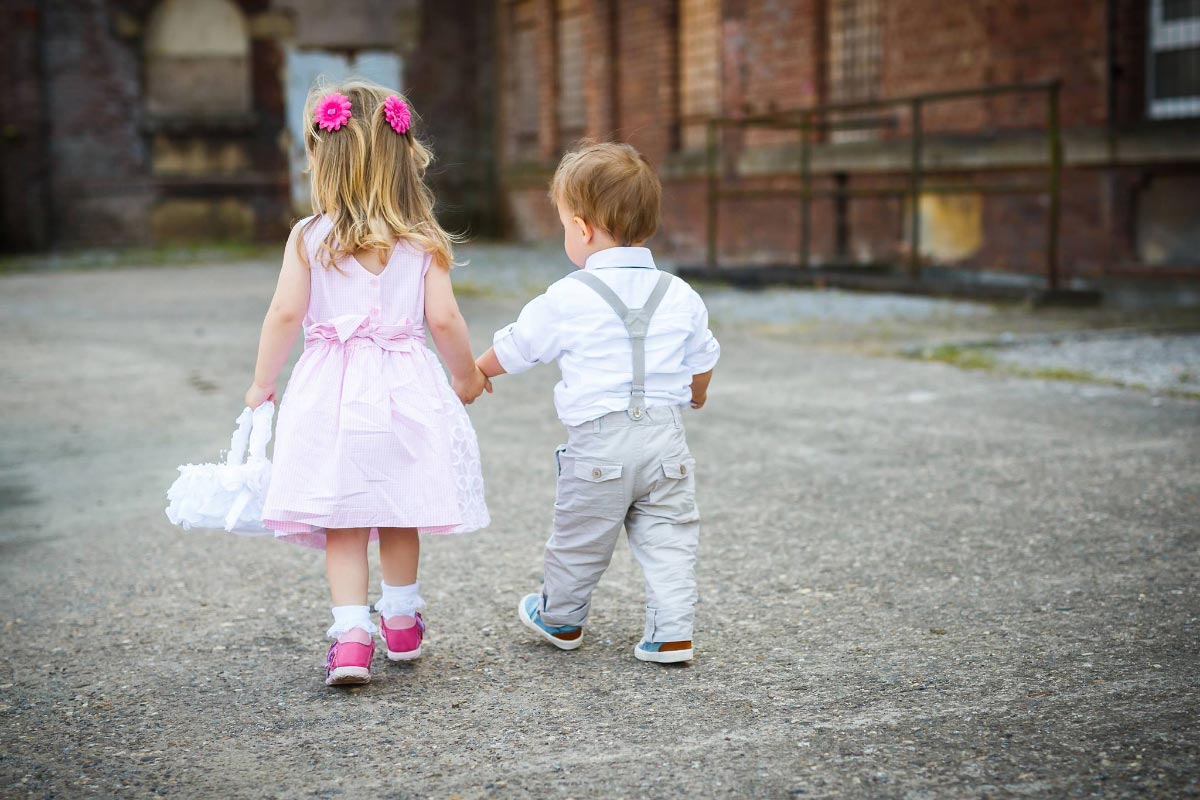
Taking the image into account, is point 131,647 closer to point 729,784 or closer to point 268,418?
point 268,418

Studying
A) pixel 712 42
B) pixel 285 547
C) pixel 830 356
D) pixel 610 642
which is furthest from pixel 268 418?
pixel 712 42

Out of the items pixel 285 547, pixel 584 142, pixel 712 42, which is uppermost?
pixel 712 42

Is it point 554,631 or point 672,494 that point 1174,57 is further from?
point 554,631

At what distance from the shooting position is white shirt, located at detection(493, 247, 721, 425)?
2.84m

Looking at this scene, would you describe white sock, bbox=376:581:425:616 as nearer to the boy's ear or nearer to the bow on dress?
the bow on dress

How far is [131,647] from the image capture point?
3070 millimetres

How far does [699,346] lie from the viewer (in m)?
2.94

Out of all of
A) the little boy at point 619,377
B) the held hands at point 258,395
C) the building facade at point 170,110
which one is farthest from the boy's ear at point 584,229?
the building facade at point 170,110

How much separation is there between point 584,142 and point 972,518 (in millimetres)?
1795

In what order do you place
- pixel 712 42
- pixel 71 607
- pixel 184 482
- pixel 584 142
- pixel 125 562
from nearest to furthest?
pixel 184 482
pixel 584 142
pixel 71 607
pixel 125 562
pixel 712 42

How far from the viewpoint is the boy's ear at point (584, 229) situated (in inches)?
113

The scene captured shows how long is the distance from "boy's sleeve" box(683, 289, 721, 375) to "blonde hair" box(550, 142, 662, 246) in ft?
0.69

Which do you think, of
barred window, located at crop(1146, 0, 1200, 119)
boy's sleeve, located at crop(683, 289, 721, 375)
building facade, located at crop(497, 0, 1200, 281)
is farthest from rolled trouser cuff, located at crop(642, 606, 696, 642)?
barred window, located at crop(1146, 0, 1200, 119)

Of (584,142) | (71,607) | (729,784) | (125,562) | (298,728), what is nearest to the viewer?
(729,784)
